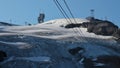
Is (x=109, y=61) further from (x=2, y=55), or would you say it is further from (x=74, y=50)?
(x=2, y=55)

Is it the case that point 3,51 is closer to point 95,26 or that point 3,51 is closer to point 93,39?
point 93,39

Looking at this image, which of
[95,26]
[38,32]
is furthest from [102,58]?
[95,26]

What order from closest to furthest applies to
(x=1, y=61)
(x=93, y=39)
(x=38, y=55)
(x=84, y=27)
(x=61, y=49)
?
(x=1, y=61) < (x=38, y=55) < (x=61, y=49) < (x=93, y=39) < (x=84, y=27)

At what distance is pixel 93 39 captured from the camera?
3378 cm

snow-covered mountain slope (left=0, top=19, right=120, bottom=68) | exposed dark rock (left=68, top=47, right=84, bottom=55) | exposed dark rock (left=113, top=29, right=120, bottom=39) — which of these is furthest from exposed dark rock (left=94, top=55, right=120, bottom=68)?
exposed dark rock (left=113, top=29, right=120, bottom=39)

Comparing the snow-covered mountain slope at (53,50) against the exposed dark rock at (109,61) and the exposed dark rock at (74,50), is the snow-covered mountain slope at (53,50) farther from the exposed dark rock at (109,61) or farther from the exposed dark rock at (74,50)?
the exposed dark rock at (109,61)

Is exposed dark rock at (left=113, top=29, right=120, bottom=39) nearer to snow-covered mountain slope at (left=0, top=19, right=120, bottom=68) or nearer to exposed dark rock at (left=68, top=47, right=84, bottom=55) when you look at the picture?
snow-covered mountain slope at (left=0, top=19, right=120, bottom=68)

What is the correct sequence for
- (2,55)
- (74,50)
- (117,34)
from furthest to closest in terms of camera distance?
1. (117,34)
2. (74,50)
3. (2,55)

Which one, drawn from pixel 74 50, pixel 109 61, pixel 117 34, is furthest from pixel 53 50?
pixel 117 34

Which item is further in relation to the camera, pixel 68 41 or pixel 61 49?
pixel 68 41

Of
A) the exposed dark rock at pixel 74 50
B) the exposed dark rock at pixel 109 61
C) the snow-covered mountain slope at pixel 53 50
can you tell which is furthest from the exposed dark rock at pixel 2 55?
the exposed dark rock at pixel 109 61

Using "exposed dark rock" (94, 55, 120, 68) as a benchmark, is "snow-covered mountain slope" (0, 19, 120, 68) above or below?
above

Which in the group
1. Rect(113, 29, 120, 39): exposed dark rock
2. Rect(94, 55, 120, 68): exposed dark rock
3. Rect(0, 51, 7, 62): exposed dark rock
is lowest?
Rect(94, 55, 120, 68): exposed dark rock

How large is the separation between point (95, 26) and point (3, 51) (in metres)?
14.8
